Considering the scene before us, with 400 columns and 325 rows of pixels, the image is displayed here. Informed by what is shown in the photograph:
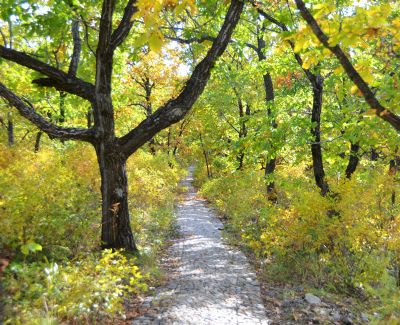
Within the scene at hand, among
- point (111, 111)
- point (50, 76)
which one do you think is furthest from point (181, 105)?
point (50, 76)

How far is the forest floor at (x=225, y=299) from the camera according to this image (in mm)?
4543

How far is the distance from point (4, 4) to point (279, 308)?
665 centimetres

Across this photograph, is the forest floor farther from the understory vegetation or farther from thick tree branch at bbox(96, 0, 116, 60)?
thick tree branch at bbox(96, 0, 116, 60)

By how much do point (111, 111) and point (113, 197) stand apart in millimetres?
1637

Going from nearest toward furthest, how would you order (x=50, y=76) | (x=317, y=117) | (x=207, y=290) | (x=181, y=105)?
(x=207, y=290) → (x=50, y=76) → (x=181, y=105) → (x=317, y=117)

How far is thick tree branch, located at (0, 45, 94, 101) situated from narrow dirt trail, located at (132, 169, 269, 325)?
3827 millimetres

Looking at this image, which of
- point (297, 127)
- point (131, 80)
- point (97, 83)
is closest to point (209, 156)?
point (131, 80)

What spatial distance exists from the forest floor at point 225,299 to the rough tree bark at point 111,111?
141 centimetres

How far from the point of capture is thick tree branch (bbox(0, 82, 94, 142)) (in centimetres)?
566

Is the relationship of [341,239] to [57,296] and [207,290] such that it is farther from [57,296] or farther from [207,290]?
[57,296]

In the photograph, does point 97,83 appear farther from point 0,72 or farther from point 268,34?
point 0,72

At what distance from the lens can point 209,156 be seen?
102ft

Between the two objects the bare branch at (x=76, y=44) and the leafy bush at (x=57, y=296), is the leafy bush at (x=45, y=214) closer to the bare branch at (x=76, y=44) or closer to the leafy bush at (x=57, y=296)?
the leafy bush at (x=57, y=296)

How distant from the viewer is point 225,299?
522cm
